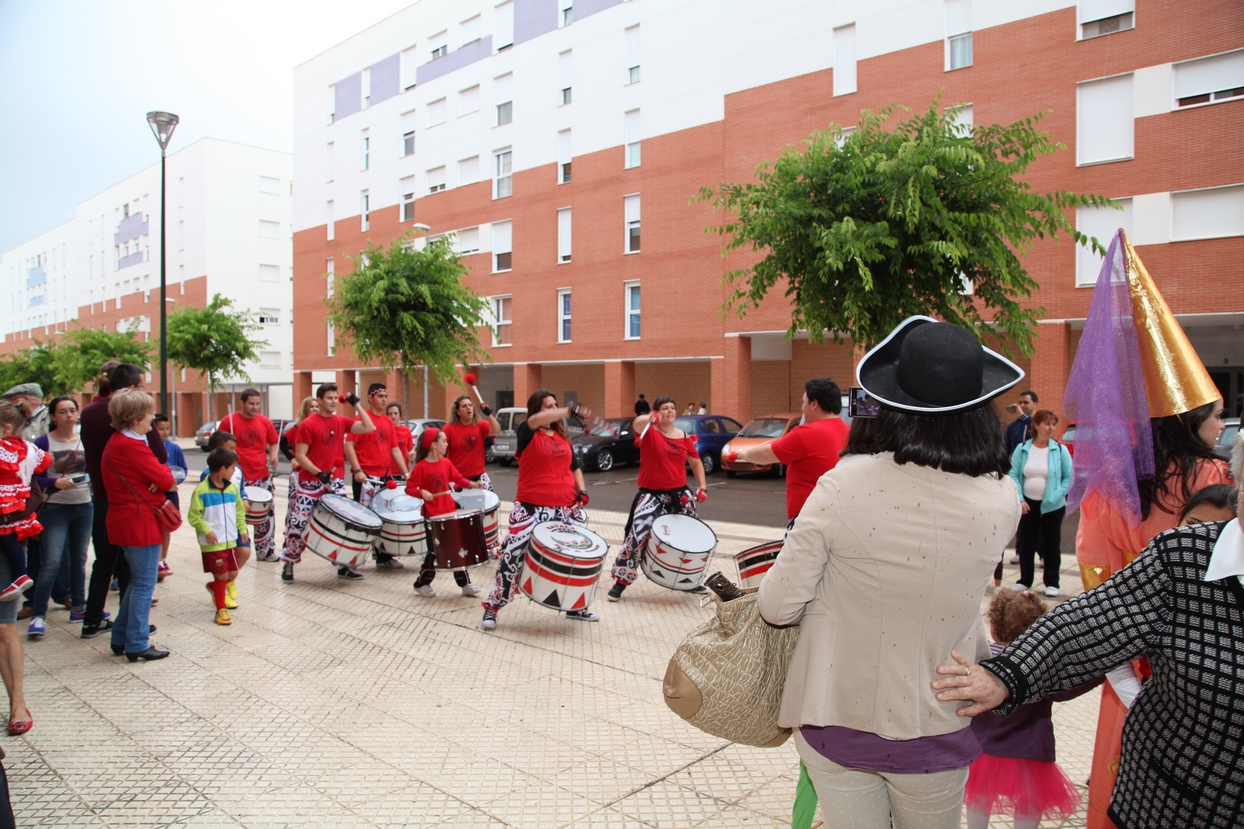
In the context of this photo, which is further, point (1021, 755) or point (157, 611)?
point (157, 611)

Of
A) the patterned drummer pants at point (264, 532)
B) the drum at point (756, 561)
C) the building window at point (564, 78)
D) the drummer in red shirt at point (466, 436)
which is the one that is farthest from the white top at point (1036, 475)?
the building window at point (564, 78)

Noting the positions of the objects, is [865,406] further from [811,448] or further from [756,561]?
[756,561]

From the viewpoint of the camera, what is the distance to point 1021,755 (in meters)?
2.65

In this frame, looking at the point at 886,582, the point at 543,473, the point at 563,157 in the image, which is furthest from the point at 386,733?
the point at 563,157

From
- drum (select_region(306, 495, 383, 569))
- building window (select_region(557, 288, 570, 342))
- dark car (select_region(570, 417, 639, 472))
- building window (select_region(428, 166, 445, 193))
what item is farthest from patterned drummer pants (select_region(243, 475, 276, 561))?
building window (select_region(428, 166, 445, 193))

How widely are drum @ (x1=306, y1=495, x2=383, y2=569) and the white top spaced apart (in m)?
5.87

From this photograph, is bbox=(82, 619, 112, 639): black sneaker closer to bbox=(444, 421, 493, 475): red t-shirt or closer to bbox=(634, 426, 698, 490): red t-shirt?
bbox=(444, 421, 493, 475): red t-shirt

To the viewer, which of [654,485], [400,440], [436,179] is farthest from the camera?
[436,179]

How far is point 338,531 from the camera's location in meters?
7.28

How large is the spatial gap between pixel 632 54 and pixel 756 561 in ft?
79.1

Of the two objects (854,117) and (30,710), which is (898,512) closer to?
(30,710)

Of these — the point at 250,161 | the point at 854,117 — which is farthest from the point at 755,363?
the point at 250,161

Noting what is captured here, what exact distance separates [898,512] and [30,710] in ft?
16.5

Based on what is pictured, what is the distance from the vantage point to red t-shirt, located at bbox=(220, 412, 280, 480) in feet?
28.3
